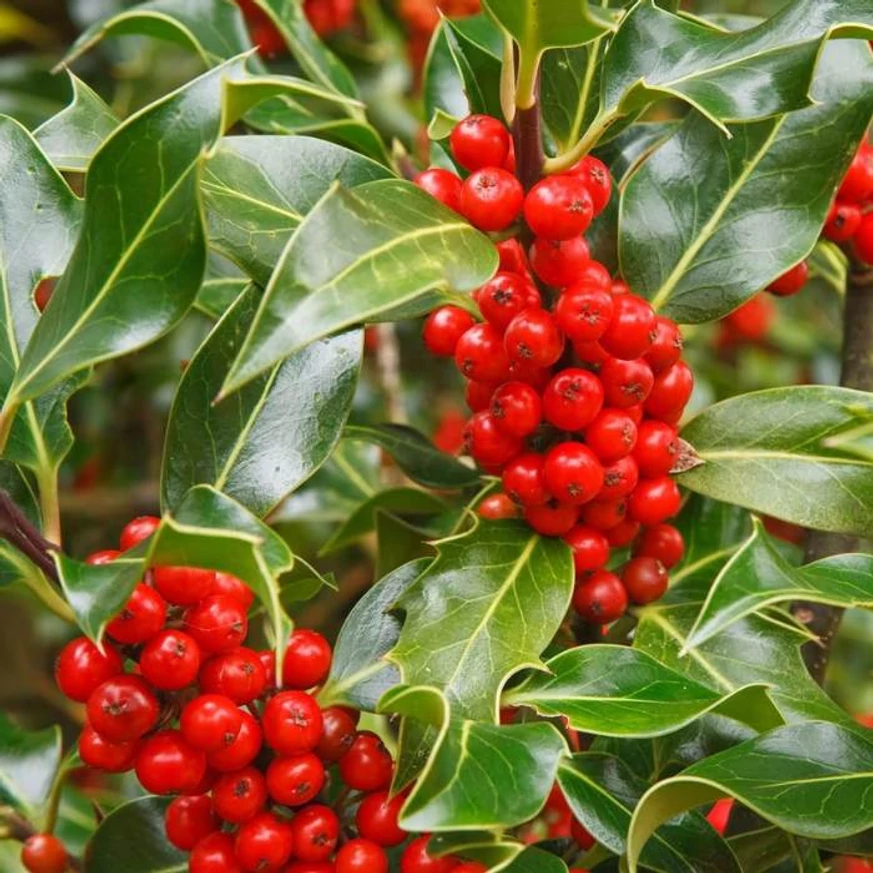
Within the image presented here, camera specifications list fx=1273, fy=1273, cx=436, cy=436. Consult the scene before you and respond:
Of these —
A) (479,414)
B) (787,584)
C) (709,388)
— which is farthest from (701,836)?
(709,388)

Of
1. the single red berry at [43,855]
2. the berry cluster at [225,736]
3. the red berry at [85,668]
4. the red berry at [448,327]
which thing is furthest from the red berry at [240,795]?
the red berry at [448,327]

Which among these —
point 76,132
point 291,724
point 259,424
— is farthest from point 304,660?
point 76,132

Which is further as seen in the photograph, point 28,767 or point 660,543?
point 28,767

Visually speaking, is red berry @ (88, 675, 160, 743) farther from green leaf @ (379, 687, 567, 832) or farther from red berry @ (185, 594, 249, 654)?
green leaf @ (379, 687, 567, 832)

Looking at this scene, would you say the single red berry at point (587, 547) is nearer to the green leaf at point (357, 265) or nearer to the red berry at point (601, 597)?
the red berry at point (601, 597)

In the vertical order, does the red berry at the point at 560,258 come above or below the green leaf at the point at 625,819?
above

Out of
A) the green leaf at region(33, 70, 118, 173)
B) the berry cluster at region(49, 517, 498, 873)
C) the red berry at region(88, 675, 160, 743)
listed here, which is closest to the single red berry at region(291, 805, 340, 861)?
the berry cluster at region(49, 517, 498, 873)

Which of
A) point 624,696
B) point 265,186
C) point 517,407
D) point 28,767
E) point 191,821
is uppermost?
point 265,186

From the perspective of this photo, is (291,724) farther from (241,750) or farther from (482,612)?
(482,612)

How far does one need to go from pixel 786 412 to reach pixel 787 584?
0.20 m

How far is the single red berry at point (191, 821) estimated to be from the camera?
2.80 feet

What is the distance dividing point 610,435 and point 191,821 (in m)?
0.38

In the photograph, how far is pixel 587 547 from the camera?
90 cm

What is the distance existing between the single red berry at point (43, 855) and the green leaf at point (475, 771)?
15.2 inches
